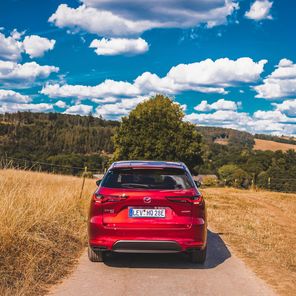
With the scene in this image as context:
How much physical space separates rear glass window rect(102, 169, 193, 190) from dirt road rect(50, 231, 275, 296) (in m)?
1.26

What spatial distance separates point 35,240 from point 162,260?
2.13 metres

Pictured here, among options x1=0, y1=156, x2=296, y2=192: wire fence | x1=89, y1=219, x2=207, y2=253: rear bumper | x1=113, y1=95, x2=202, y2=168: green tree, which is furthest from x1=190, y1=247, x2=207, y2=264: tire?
x1=113, y1=95, x2=202, y2=168: green tree

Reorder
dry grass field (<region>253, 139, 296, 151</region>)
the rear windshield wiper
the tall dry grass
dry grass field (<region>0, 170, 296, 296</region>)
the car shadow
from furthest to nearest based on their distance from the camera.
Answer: dry grass field (<region>253, 139, 296, 151</region>)
the car shadow
the rear windshield wiper
dry grass field (<region>0, 170, 296, 296</region>)
the tall dry grass

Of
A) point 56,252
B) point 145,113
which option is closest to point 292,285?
point 56,252

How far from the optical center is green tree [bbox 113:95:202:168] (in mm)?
44188

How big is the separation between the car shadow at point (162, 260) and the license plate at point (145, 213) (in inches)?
38.4

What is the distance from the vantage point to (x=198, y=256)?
6922mm

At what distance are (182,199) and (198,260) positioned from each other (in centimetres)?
128

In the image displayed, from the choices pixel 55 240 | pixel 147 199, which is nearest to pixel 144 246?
pixel 147 199

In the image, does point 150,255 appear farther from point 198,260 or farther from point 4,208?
point 4,208

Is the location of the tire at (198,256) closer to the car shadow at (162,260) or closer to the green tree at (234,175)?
the car shadow at (162,260)

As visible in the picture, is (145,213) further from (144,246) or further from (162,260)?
(162,260)

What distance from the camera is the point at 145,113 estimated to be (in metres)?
47.1

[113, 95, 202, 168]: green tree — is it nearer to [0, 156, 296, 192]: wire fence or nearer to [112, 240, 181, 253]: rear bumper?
[0, 156, 296, 192]: wire fence
